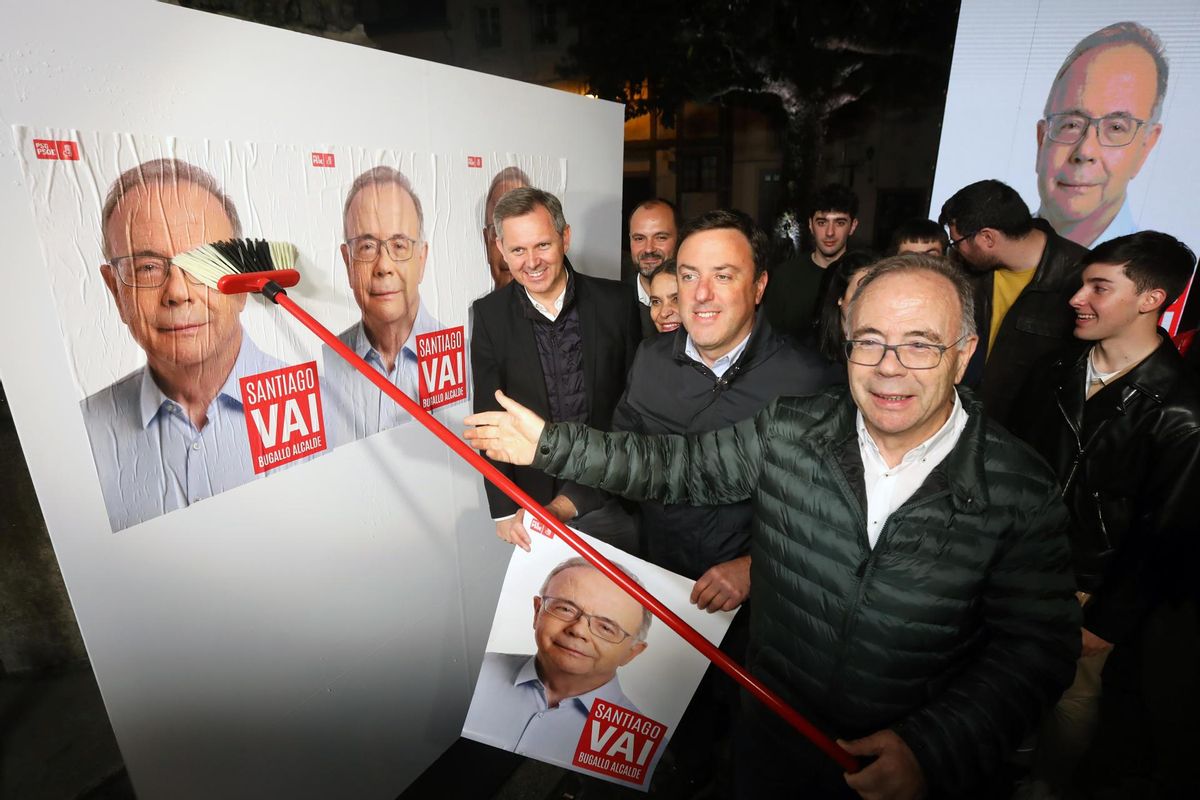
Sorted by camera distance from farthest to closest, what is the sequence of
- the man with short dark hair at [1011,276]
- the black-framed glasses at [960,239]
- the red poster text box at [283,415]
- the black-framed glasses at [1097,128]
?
the black-framed glasses at [1097,128], the black-framed glasses at [960,239], the man with short dark hair at [1011,276], the red poster text box at [283,415]

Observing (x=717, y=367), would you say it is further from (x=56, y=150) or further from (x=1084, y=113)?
(x=1084, y=113)

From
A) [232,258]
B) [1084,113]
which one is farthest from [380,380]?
[1084,113]

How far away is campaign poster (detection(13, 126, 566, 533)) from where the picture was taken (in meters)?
1.32

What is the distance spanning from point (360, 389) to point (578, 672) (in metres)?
1.11

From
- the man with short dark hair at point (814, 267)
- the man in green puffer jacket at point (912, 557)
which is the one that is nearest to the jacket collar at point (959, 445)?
the man in green puffer jacket at point (912, 557)

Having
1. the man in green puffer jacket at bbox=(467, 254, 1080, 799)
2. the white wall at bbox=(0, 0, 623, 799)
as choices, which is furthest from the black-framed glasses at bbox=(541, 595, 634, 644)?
the white wall at bbox=(0, 0, 623, 799)

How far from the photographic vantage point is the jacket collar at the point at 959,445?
125 centimetres

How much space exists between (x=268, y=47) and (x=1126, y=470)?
9.28 feet

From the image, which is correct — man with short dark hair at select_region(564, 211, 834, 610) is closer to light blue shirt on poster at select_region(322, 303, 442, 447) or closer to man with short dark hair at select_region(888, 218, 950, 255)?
light blue shirt on poster at select_region(322, 303, 442, 447)

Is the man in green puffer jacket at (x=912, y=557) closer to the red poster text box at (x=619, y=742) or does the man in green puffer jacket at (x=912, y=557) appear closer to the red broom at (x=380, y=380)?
the red broom at (x=380, y=380)

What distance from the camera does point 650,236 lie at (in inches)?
131

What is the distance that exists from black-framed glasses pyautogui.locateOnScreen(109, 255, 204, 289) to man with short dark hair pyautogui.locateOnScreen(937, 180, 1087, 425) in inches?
131

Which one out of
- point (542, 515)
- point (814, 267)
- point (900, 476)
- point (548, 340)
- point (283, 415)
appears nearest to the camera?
point (900, 476)

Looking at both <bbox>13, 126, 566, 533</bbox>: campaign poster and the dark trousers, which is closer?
<bbox>13, 126, 566, 533</bbox>: campaign poster
